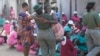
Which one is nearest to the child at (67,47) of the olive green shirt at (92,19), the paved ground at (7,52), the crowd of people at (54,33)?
the crowd of people at (54,33)

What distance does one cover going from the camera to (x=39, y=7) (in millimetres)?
6453

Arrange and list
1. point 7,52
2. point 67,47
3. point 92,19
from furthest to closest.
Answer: point 7,52 → point 67,47 → point 92,19

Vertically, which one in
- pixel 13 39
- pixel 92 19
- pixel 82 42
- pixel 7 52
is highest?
pixel 92 19

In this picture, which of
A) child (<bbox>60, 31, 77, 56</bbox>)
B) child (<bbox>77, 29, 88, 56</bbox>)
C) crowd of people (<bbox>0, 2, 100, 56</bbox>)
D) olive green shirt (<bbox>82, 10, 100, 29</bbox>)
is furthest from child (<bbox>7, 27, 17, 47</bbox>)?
olive green shirt (<bbox>82, 10, 100, 29</bbox>)

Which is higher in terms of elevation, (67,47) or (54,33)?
(54,33)

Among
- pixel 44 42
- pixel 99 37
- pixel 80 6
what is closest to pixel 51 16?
pixel 44 42

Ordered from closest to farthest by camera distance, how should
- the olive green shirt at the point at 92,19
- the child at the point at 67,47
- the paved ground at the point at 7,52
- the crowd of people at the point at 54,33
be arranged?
the crowd of people at the point at 54,33, the olive green shirt at the point at 92,19, the child at the point at 67,47, the paved ground at the point at 7,52

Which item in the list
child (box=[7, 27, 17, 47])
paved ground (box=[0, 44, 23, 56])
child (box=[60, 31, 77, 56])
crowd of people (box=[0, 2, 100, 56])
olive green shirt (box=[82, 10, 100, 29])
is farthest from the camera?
child (box=[7, 27, 17, 47])

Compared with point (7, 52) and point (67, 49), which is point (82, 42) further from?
point (7, 52)

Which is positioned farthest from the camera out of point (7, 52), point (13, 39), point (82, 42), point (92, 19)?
point (13, 39)

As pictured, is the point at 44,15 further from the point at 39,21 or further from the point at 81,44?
the point at 81,44

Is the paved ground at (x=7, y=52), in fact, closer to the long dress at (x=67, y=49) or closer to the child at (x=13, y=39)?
the child at (x=13, y=39)

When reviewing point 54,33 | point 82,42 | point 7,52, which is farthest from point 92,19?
point 7,52

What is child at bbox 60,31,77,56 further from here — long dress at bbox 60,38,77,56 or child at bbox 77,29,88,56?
child at bbox 77,29,88,56
